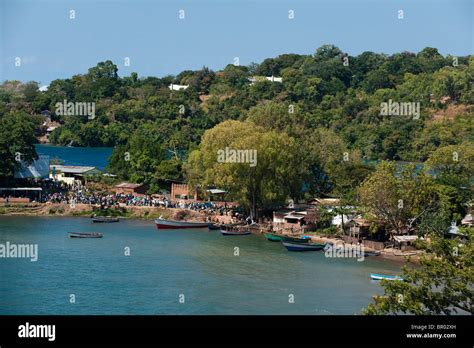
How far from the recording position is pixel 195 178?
30.0 m

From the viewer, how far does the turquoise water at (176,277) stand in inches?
614

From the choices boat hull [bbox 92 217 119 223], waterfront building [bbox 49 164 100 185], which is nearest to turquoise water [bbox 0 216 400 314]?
boat hull [bbox 92 217 119 223]

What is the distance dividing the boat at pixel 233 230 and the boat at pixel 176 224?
1.43m

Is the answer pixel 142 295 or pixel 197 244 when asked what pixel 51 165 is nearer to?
pixel 197 244

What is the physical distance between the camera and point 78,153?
5934 centimetres

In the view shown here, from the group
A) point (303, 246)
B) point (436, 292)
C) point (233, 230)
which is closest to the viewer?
point (436, 292)

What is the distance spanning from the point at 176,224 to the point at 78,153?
33.9 metres

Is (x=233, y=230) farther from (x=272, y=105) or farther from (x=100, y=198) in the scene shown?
(x=272, y=105)

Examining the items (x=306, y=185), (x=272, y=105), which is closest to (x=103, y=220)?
(x=306, y=185)

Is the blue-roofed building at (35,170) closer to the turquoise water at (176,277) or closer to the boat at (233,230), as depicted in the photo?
the turquoise water at (176,277)
